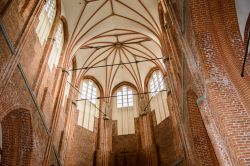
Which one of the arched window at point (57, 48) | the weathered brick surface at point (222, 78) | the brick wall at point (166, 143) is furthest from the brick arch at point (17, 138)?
the brick wall at point (166, 143)

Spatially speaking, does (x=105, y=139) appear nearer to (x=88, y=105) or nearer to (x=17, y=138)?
(x=88, y=105)

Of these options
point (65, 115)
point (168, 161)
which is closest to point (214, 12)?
point (168, 161)

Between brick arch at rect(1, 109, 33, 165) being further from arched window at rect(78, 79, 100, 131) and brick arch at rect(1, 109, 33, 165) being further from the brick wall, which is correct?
the brick wall

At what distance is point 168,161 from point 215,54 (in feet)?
32.7

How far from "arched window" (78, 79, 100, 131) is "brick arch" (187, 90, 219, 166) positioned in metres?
9.84

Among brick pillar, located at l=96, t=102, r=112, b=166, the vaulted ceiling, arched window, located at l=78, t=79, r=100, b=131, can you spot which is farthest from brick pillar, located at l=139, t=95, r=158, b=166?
arched window, located at l=78, t=79, r=100, b=131

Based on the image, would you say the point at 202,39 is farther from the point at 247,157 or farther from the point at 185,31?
the point at 247,157

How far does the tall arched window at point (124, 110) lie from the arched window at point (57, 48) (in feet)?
21.6

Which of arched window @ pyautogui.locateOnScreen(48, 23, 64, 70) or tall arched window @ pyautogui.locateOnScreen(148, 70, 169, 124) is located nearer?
arched window @ pyautogui.locateOnScreen(48, 23, 64, 70)

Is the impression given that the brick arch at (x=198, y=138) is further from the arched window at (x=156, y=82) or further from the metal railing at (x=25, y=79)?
the arched window at (x=156, y=82)

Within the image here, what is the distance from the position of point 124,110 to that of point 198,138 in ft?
36.8

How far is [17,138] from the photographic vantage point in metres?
9.61

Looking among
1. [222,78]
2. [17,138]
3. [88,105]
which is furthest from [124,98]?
[222,78]

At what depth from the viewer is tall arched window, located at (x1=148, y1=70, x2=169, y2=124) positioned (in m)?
17.7
